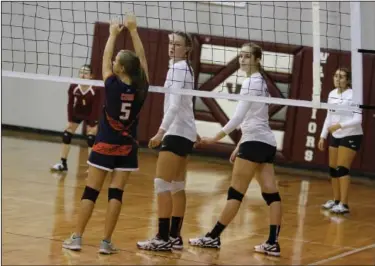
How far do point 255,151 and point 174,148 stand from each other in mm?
635

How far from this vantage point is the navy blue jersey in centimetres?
661

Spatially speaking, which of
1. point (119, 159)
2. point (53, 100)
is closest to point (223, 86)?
point (53, 100)

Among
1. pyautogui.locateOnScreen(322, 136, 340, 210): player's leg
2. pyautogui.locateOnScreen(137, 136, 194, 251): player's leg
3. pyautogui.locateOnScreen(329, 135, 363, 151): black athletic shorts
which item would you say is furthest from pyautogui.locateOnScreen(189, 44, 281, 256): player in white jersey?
pyautogui.locateOnScreen(322, 136, 340, 210): player's leg

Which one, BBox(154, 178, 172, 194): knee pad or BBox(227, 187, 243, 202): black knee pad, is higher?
BBox(154, 178, 172, 194): knee pad

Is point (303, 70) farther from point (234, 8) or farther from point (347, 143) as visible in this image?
point (347, 143)

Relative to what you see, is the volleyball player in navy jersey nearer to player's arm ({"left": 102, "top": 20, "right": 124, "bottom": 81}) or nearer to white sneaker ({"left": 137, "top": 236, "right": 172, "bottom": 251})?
player's arm ({"left": 102, "top": 20, "right": 124, "bottom": 81})

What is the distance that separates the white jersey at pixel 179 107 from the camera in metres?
6.89

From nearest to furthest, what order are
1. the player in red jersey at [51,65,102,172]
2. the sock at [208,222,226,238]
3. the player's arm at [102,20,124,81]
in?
the player's arm at [102,20,124,81] < the sock at [208,222,226,238] < the player in red jersey at [51,65,102,172]

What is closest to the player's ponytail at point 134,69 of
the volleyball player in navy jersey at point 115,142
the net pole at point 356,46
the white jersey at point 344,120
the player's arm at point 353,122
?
the volleyball player in navy jersey at point 115,142

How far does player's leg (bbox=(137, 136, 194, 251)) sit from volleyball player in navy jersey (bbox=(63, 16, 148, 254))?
0.29 metres

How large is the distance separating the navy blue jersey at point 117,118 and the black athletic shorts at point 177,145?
1.19ft

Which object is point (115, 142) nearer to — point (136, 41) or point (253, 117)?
point (136, 41)

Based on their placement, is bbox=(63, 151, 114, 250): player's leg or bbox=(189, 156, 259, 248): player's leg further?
bbox=(189, 156, 259, 248): player's leg

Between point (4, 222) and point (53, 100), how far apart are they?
8693mm
